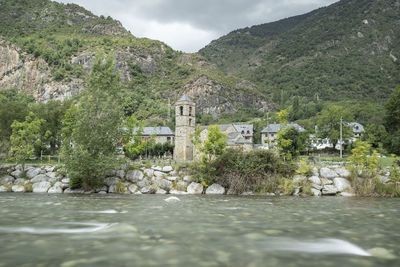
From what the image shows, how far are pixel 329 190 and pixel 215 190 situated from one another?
904 cm

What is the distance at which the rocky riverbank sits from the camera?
2289cm

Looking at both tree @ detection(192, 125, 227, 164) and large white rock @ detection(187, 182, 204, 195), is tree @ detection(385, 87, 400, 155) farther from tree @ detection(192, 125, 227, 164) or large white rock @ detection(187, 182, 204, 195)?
large white rock @ detection(187, 182, 204, 195)

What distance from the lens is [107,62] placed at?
26.2 metres

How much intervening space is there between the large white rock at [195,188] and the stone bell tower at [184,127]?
74.8 ft

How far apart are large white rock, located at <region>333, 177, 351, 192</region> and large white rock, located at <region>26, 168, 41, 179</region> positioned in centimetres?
2723

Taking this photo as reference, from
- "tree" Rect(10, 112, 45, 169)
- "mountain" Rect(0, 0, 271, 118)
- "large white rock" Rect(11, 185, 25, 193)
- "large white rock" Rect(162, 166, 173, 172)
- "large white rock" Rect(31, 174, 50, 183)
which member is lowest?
"large white rock" Rect(11, 185, 25, 193)

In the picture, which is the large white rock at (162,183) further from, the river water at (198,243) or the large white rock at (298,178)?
the river water at (198,243)

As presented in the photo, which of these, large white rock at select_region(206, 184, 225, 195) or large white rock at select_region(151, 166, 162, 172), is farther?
large white rock at select_region(151, 166, 162, 172)

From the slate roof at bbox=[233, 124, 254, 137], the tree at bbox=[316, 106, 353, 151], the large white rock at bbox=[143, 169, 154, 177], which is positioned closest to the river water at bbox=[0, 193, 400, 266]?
the large white rock at bbox=[143, 169, 154, 177]

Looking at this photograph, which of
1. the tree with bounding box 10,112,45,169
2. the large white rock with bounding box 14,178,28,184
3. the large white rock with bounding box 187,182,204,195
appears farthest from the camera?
the tree with bounding box 10,112,45,169

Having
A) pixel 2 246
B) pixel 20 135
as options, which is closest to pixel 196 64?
pixel 20 135

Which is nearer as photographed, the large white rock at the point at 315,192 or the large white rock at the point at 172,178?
the large white rock at the point at 315,192

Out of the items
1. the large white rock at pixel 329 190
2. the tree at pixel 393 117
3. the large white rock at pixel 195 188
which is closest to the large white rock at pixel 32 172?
the large white rock at pixel 195 188

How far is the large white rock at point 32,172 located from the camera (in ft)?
88.0
